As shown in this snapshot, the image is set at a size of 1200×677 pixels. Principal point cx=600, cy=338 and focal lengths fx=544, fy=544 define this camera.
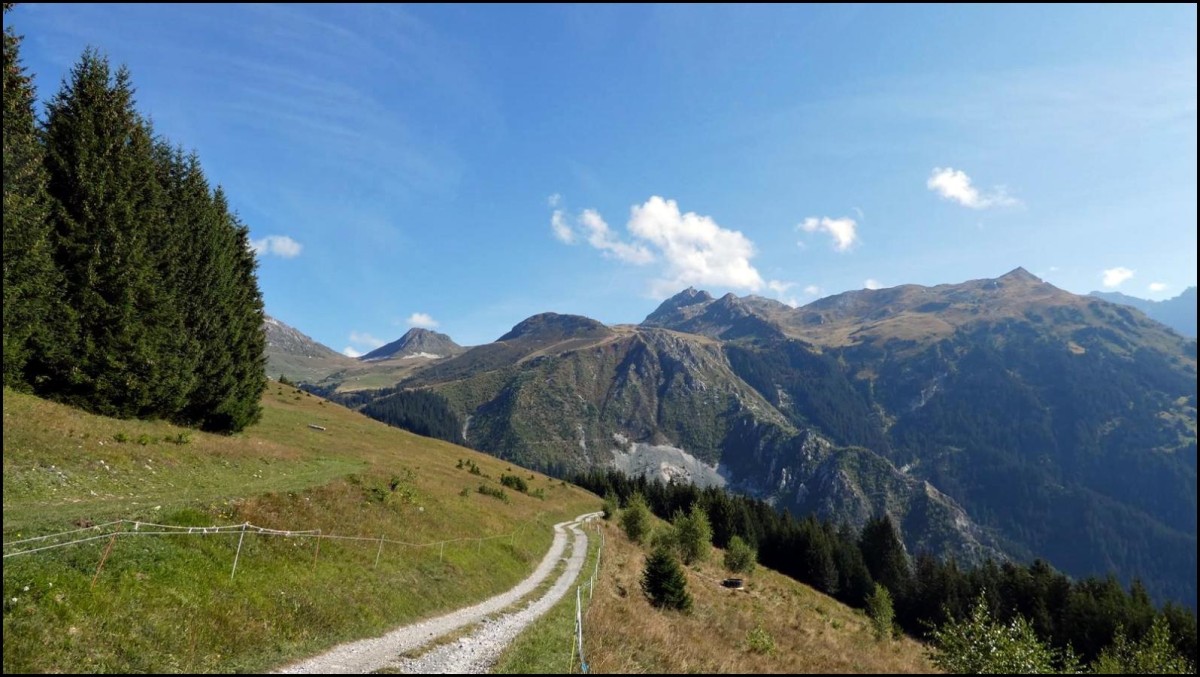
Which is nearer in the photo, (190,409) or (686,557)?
(190,409)

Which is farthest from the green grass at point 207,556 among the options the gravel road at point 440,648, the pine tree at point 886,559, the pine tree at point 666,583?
the pine tree at point 886,559

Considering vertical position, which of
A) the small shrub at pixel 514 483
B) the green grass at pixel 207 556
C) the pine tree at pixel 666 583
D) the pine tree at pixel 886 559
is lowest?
the pine tree at pixel 886 559

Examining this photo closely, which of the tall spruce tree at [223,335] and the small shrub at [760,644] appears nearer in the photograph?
the small shrub at [760,644]

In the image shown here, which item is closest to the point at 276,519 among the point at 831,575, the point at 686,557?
the point at 686,557

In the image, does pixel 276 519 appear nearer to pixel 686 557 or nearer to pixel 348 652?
pixel 348 652

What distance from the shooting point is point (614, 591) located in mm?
34438

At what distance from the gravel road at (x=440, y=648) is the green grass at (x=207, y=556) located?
0.75 metres

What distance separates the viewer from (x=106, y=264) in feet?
105

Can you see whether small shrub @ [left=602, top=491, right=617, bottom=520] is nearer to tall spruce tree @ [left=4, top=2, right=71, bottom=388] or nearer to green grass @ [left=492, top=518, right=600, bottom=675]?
green grass @ [left=492, top=518, right=600, bottom=675]

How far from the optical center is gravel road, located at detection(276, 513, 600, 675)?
15273mm

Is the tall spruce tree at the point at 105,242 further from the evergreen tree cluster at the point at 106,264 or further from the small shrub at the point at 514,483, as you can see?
the small shrub at the point at 514,483

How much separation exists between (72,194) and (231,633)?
3097 centimetres

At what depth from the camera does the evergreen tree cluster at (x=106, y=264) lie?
27875 mm

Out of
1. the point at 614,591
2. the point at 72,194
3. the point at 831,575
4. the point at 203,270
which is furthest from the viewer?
the point at 831,575
